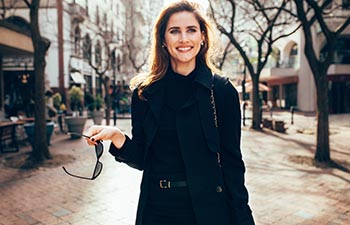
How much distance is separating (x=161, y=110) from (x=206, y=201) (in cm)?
56

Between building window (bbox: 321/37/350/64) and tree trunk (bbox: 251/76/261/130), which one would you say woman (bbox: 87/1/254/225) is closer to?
tree trunk (bbox: 251/76/261/130)

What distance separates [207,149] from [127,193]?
4.50 metres

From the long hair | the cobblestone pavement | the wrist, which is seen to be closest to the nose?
the long hair

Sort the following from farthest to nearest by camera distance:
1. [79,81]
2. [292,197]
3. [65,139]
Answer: [79,81]
[65,139]
[292,197]

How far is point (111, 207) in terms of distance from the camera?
5344 mm

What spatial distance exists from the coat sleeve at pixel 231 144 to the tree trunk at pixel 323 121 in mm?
7289

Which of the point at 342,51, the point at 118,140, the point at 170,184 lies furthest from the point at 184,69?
the point at 342,51

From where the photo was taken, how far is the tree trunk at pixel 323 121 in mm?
8469

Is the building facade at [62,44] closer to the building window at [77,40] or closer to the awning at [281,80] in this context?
the building window at [77,40]

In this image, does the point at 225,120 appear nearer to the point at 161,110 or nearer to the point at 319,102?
the point at 161,110

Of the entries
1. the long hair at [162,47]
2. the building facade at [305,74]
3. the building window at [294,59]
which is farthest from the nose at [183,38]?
the building window at [294,59]

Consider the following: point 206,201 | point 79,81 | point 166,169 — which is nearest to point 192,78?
point 166,169

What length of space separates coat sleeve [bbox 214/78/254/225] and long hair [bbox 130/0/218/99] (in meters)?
0.29

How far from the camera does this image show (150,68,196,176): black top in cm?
190
